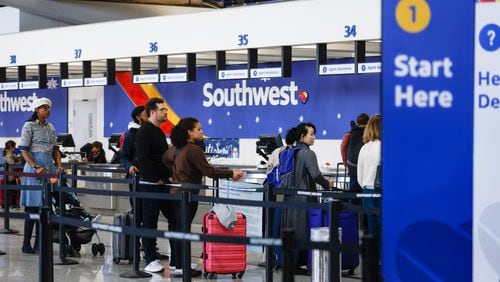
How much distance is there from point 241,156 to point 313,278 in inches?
450

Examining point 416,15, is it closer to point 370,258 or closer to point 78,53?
point 370,258

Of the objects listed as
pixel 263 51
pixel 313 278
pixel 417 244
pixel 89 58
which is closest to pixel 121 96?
pixel 89 58

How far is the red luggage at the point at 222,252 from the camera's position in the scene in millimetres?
9930

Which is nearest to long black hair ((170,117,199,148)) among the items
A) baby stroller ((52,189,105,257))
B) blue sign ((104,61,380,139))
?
baby stroller ((52,189,105,257))

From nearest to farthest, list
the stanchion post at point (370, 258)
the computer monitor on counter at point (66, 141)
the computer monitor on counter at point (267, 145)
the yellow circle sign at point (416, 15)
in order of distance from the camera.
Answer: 1. the yellow circle sign at point (416, 15)
2. the stanchion post at point (370, 258)
3. the computer monitor on counter at point (267, 145)
4. the computer monitor on counter at point (66, 141)

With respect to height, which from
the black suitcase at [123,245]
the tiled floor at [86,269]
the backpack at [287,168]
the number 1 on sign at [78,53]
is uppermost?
the number 1 on sign at [78,53]

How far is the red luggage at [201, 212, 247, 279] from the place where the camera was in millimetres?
9930

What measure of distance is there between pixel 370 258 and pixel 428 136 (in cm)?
80

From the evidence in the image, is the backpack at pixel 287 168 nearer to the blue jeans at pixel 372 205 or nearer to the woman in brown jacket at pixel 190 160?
the woman in brown jacket at pixel 190 160

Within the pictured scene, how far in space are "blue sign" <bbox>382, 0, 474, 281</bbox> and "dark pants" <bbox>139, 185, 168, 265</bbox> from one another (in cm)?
591

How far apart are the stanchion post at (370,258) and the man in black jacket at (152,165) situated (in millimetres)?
5378

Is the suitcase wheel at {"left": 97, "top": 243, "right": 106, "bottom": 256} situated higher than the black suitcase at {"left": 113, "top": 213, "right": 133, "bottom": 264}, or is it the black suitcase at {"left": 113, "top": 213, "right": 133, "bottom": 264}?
the black suitcase at {"left": 113, "top": 213, "right": 133, "bottom": 264}

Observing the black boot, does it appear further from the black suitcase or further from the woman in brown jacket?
the woman in brown jacket

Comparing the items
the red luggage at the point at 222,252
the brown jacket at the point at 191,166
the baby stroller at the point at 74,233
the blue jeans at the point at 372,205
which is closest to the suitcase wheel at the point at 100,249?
the baby stroller at the point at 74,233
